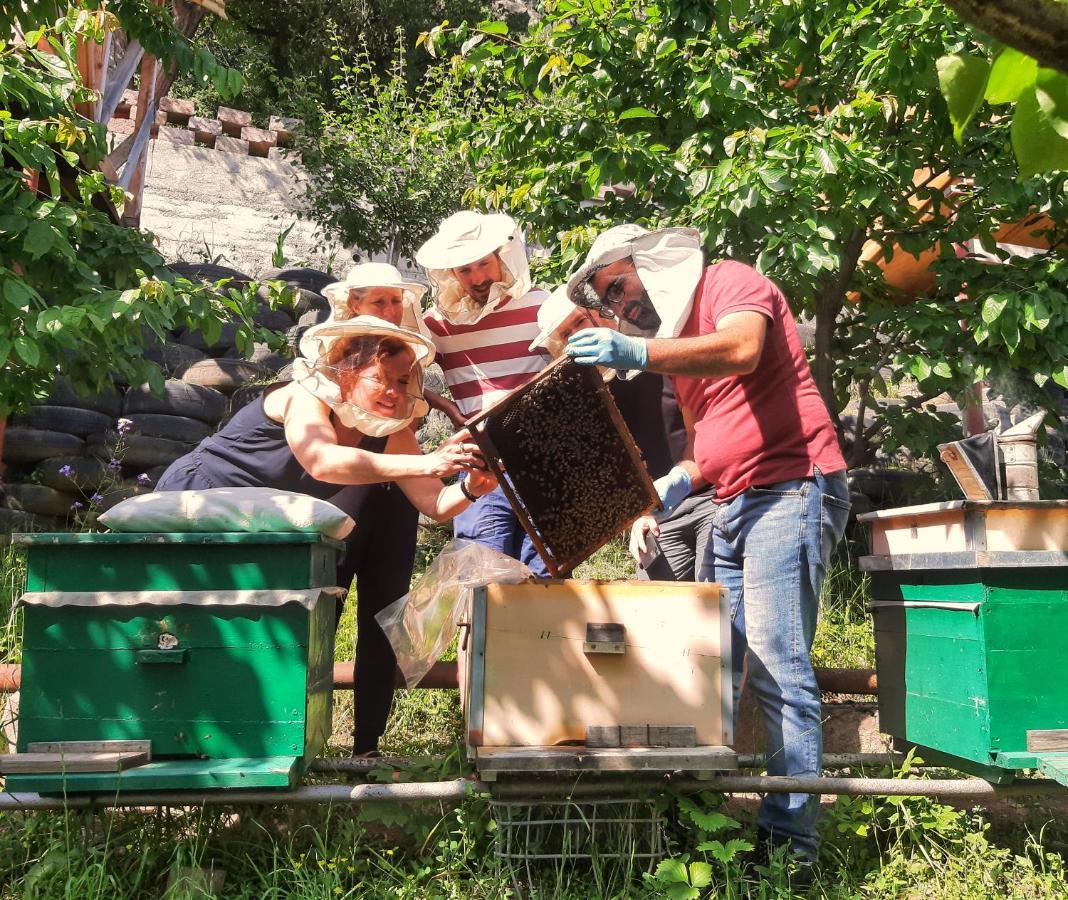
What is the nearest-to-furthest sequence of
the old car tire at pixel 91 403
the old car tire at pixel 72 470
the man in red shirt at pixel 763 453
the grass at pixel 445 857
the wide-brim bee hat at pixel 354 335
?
the grass at pixel 445 857, the man in red shirt at pixel 763 453, the wide-brim bee hat at pixel 354 335, the old car tire at pixel 72 470, the old car tire at pixel 91 403

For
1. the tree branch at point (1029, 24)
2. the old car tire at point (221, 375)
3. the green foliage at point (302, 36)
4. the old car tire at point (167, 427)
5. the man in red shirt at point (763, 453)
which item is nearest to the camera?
the tree branch at point (1029, 24)

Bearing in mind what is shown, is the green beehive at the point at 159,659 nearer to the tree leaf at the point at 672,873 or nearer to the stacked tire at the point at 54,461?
the tree leaf at the point at 672,873

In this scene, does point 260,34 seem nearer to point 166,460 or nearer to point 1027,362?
point 166,460

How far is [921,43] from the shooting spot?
4.01 m

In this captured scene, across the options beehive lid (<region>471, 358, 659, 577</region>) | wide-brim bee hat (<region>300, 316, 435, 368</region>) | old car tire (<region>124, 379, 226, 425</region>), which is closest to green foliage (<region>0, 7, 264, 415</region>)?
wide-brim bee hat (<region>300, 316, 435, 368</region>)

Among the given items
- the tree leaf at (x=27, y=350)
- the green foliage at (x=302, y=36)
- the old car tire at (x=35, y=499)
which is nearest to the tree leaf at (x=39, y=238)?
the tree leaf at (x=27, y=350)

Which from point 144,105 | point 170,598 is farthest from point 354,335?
point 144,105

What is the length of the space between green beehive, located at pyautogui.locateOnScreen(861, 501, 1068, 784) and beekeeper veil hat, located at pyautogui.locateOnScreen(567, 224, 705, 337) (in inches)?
36.6

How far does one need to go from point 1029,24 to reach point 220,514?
2316mm

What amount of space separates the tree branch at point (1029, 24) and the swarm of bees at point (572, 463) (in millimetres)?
1921

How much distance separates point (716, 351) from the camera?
8.45 feet

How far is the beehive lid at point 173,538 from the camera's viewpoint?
2.50 metres

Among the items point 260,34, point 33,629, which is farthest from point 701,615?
point 260,34

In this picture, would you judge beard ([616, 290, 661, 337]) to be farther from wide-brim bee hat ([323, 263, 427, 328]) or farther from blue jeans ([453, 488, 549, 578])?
blue jeans ([453, 488, 549, 578])
